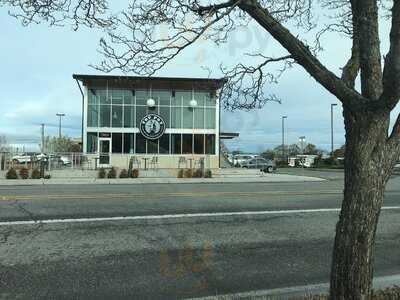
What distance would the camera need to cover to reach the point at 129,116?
135 ft

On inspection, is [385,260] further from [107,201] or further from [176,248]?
[107,201]

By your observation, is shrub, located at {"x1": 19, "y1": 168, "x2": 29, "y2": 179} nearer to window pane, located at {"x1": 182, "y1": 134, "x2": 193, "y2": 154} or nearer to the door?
the door

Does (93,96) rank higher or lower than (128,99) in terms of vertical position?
higher

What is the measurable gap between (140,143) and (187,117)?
4160 millimetres

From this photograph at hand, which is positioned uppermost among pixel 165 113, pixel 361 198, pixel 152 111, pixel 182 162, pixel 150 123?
pixel 152 111

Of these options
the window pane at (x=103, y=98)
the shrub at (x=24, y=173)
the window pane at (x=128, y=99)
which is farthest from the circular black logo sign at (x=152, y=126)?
the shrub at (x=24, y=173)

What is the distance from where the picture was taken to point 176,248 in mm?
8547

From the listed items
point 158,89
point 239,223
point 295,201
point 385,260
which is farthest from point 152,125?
point 385,260

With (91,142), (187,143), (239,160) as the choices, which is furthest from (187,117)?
(239,160)

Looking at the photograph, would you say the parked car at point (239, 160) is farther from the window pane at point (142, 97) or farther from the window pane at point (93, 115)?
the window pane at point (93, 115)

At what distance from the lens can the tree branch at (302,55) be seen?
163 inches

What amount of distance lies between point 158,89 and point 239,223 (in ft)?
104

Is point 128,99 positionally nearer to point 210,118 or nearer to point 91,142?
point 91,142

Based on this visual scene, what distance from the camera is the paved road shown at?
21.7ft
